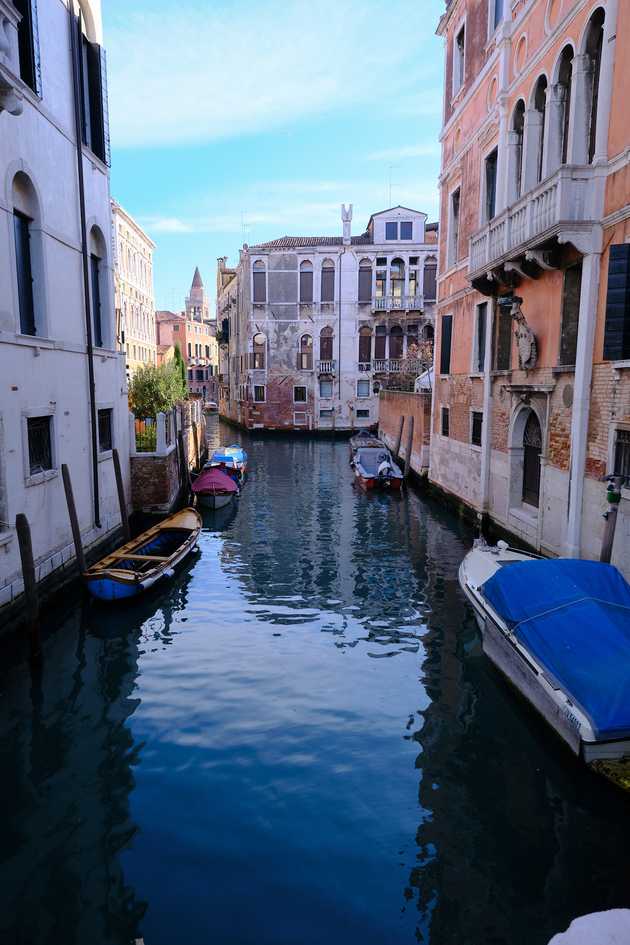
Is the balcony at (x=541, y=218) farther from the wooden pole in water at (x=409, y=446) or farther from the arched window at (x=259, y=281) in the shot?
the arched window at (x=259, y=281)

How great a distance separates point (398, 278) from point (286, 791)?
31866 millimetres

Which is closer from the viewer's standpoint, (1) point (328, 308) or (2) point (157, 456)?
(2) point (157, 456)

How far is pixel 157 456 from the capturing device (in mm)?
13641

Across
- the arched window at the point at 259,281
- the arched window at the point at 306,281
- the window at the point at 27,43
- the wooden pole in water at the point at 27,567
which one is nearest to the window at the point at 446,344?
the window at the point at 27,43

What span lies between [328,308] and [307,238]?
15.0 feet

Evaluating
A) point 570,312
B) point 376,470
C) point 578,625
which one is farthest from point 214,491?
point 578,625

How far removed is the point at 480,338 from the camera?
13312 mm

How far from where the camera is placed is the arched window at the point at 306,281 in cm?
3422

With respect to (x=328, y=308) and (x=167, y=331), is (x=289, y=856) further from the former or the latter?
(x=167, y=331)

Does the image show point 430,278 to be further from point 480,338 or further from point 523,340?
point 523,340

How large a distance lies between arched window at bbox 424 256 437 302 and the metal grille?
88.9ft

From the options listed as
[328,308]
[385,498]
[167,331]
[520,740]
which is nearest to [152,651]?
[520,740]

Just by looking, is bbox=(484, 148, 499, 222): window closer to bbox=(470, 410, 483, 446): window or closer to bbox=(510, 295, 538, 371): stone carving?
bbox=(510, 295, 538, 371): stone carving

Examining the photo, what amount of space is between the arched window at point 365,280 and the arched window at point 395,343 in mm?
2116
